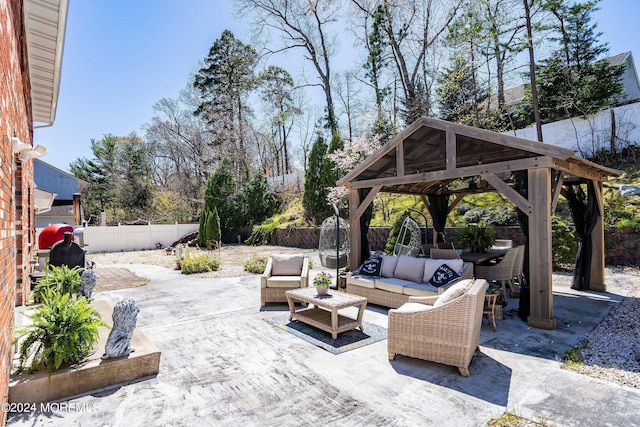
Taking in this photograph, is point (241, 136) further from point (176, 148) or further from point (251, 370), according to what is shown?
point (251, 370)

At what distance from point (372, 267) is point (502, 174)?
10.0 feet

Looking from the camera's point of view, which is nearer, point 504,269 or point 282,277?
point 504,269

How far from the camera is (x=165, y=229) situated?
721 inches

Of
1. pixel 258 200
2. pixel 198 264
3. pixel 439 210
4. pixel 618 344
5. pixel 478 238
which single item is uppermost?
pixel 258 200

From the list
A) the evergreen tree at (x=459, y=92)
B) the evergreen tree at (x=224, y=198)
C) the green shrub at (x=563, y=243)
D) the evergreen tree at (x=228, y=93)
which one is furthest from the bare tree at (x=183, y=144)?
the green shrub at (x=563, y=243)

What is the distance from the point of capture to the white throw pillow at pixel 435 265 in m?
5.29

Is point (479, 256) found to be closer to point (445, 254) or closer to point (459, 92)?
point (445, 254)

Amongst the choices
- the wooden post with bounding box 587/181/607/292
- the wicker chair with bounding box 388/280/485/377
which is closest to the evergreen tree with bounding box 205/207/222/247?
the wicker chair with bounding box 388/280/485/377

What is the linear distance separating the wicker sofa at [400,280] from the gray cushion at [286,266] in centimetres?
102

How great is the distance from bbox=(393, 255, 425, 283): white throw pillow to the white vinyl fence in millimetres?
15702

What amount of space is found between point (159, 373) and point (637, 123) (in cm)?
1630

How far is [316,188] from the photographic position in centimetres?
1675

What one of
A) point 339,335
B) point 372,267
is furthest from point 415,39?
point 339,335

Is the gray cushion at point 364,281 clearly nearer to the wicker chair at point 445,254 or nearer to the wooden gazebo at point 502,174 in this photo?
the wooden gazebo at point 502,174
